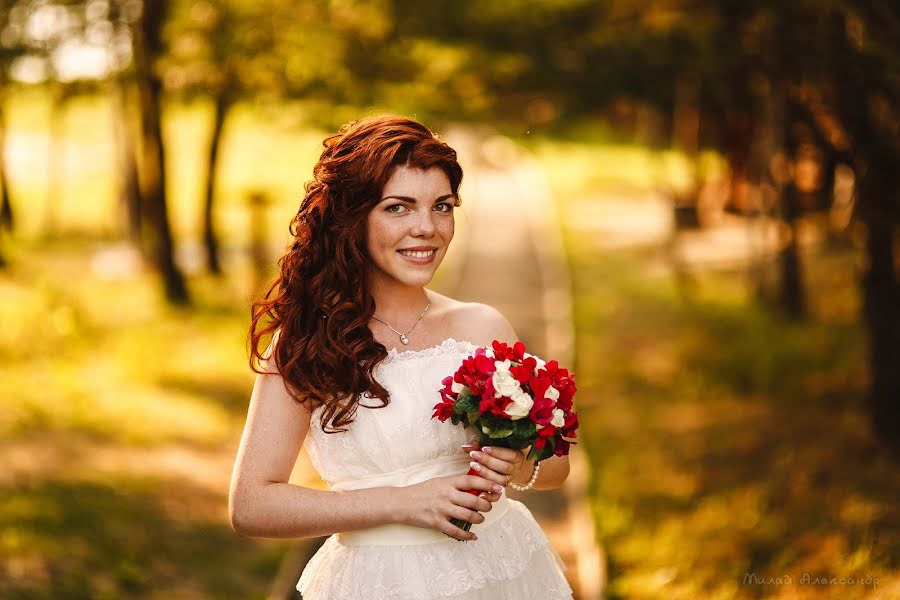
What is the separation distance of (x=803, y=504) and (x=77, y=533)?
520cm

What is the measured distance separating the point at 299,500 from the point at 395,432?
31cm

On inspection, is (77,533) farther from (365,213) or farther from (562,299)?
(562,299)

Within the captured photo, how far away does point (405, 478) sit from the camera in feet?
8.95

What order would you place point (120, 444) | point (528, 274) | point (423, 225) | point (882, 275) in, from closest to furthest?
point (423, 225)
point (882, 275)
point (120, 444)
point (528, 274)

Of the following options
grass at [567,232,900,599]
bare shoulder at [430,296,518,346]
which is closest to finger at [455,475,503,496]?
bare shoulder at [430,296,518,346]

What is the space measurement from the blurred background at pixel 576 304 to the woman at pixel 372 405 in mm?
585

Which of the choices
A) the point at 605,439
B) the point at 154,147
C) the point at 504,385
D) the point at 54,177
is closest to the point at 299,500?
the point at 504,385

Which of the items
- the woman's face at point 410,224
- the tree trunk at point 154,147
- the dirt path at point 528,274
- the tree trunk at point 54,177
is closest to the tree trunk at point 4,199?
the tree trunk at point 54,177

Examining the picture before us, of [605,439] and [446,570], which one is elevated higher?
[446,570]

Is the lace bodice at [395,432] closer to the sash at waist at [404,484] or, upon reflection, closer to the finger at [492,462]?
the sash at waist at [404,484]

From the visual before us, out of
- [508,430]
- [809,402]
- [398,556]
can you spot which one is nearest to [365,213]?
[508,430]

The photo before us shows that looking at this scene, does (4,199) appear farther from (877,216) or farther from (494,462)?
(494,462)

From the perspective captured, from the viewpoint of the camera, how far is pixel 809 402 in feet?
31.7

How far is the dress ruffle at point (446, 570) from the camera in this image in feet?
8.95
